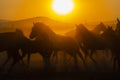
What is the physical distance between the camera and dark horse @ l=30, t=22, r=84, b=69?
49.0 ft

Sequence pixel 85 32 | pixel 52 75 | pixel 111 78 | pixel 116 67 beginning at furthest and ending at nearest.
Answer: pixel 85 32 < pixel 116 67 < pixel 52 75 < pixel 111 78

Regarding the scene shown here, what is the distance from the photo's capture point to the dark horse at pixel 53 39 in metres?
14.9

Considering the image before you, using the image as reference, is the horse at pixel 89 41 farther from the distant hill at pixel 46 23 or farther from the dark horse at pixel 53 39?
the distant hill at pixel 46 23

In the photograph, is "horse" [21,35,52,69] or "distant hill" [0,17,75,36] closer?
"horse" [21,35,52,69]

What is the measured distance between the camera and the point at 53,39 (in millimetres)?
14992

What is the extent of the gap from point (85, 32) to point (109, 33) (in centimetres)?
97

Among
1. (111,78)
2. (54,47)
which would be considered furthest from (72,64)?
(111,78)

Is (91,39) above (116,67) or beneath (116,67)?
above

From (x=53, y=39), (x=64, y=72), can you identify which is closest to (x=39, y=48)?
(x=53, y=39)

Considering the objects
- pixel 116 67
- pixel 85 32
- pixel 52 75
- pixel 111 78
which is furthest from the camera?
pixel 85 32

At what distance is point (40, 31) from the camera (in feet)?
49.1

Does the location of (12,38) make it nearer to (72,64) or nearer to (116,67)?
(72,64)

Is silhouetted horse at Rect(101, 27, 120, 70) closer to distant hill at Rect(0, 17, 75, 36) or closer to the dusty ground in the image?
the dusty ground

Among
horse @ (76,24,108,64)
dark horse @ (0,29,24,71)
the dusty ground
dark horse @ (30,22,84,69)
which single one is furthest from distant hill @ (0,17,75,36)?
dark horse @ (0,29,24,71)
